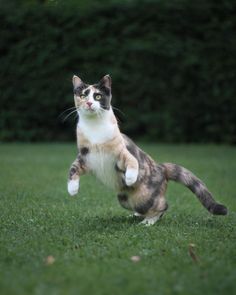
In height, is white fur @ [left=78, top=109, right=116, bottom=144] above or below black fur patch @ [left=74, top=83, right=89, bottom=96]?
below

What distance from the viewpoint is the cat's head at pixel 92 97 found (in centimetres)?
543

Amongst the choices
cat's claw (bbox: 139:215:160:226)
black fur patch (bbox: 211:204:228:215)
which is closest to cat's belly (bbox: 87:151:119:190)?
cat's claw (bbox: 139:215:160:226)

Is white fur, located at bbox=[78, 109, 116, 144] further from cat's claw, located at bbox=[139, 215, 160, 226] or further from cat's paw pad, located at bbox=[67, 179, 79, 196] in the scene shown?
cat's claw, located at bbox=[139, 215, 160, 226]

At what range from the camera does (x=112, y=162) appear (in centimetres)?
548

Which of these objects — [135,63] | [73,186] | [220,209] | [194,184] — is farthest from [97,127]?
[135,63]

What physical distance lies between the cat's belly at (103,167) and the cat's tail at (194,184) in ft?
2.30

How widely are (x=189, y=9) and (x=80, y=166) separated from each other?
997 centimetres

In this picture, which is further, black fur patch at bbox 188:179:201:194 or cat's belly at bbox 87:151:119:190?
black fur patch at bbox 188:179:201:194

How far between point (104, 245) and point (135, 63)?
1061cm

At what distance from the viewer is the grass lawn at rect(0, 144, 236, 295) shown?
3666 mm

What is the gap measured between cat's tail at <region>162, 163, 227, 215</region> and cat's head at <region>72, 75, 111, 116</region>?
98 centimetres

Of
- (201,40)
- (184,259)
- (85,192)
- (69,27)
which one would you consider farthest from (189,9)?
(184,259)

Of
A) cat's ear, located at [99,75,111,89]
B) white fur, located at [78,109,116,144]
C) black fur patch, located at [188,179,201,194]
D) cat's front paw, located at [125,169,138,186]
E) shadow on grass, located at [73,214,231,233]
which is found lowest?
shadow on grass, located at [73,214,231,233]

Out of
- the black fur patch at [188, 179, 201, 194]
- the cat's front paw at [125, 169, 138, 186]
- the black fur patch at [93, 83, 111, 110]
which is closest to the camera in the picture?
the cat's front paw at [125, 169, 138, 186]
